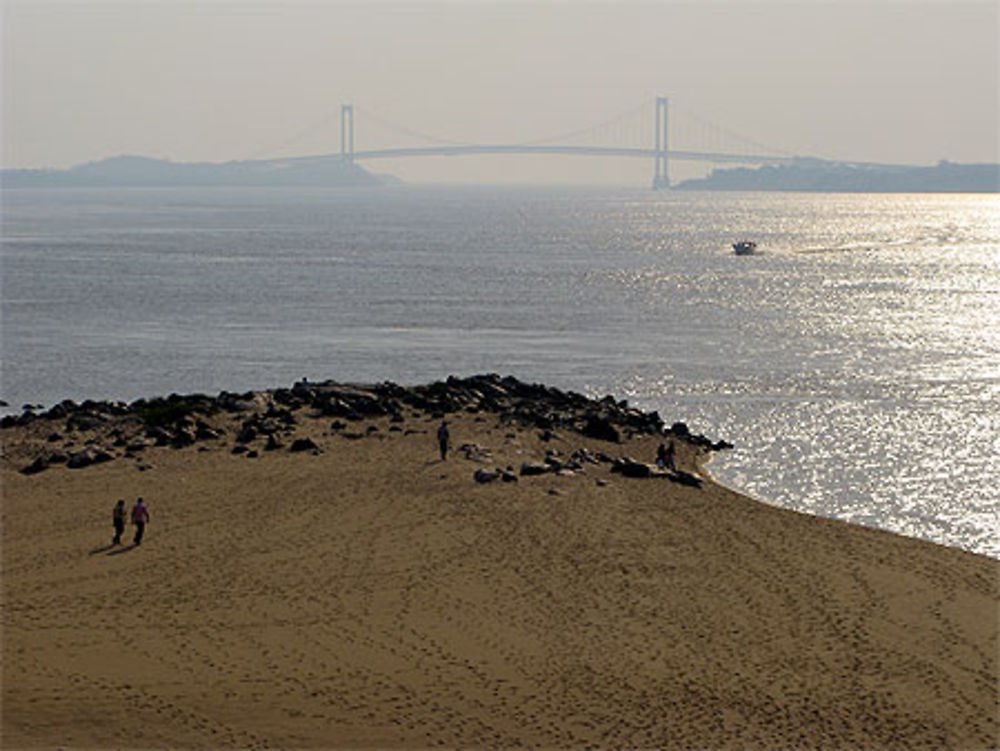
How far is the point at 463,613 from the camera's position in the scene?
59.8 ft

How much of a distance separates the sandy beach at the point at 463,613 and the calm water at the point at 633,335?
4949 mm

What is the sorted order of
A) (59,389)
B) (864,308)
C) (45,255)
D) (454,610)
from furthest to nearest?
(45,255) < (864,308) < (59,389) < (454,610)

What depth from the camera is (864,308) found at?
216 ft

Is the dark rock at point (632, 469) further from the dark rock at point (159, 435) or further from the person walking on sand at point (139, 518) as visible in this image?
the person walking on sand at point (139, 518)

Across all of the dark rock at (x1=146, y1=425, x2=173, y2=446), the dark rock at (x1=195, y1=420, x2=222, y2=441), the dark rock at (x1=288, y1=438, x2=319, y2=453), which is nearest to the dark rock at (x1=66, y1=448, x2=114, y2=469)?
the dark rock at (x1=146, y1=425, x2=173, y2=446)

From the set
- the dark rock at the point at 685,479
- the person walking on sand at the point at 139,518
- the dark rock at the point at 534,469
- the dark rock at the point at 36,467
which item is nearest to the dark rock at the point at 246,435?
the dark rock at the point at 36,467

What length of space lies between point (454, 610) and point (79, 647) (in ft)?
15.0

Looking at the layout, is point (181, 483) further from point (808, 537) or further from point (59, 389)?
point (59, 389)

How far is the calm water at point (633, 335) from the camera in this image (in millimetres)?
31547

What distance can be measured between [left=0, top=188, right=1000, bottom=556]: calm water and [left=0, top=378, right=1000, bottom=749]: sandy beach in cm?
495

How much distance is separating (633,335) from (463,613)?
38.7 meters

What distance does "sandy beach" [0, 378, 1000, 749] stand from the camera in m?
15.0

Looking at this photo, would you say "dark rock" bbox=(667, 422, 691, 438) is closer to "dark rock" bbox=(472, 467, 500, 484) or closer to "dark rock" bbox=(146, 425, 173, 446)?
"dark rock" bbox=(472, 467, 500, 484)

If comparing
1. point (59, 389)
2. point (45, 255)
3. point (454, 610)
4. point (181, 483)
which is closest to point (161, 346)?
point (59, 389)
